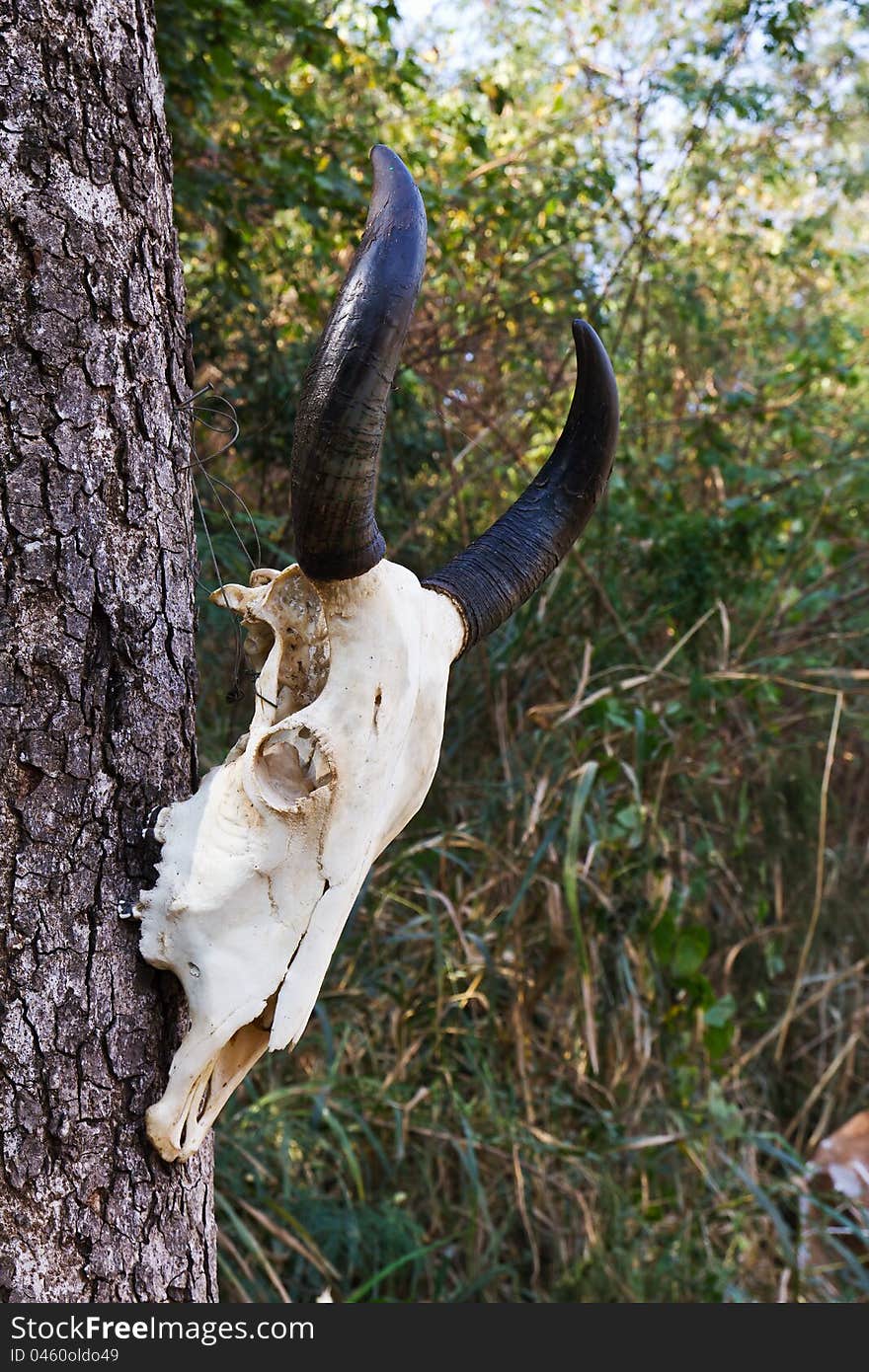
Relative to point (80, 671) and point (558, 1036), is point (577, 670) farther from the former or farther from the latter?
point (80, 671)

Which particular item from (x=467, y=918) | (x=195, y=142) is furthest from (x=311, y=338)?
(x=467, y=918)

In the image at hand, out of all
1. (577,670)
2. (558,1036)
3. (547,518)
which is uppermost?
(547,518)

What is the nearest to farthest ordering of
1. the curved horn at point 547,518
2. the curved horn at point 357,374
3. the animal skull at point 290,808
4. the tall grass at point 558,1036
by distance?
the curved horn at point 357,374, the animal skull at point 290,808, the curved horn at point 547,518, the tall grass at point 558,1036

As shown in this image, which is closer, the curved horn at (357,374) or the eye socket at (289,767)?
the curved horn at (357,374)

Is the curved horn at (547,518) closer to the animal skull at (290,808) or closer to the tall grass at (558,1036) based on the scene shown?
the animal skull at (290,808)

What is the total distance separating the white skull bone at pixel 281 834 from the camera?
1.01 metres

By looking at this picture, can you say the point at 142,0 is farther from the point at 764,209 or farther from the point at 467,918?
the point at 764,209

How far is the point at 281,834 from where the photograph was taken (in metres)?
1.03

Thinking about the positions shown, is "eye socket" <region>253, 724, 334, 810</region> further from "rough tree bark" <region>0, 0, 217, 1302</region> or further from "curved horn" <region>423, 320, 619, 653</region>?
"curved horn" <region>423, 320, 619, 653</region>

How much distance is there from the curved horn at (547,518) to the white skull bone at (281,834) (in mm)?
137

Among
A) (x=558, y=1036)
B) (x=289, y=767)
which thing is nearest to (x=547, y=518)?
(x=289, y=767)

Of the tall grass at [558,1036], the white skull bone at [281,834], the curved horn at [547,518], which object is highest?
the curved horn at [547,518]

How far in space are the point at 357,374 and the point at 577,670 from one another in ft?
8.88

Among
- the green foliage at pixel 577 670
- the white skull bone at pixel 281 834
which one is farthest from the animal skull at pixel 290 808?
the green foliage at pixel 577 670
